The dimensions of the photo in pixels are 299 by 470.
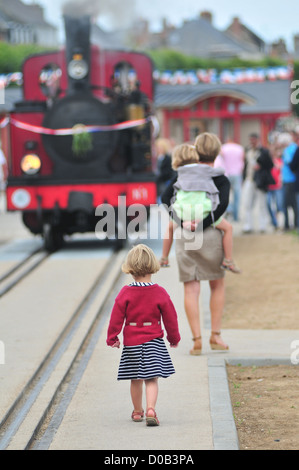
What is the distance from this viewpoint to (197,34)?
346 ft

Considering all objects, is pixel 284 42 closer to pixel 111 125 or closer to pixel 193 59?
pixel 193 59

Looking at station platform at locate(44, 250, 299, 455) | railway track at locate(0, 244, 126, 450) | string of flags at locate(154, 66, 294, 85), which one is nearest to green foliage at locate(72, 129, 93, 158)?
railway track at locate(0, 244, 126, 450)

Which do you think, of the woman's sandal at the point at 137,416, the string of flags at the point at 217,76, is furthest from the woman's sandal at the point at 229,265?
the string of flags at the point at 217,76

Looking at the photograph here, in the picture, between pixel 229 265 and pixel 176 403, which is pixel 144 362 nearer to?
pixel 176 403

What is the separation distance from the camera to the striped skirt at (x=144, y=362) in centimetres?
567

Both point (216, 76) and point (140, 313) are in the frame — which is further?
point (216, 76)

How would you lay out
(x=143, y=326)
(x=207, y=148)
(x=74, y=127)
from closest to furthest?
(x=143, y=326)
(x=207, y=148)
(x=74, y=127)

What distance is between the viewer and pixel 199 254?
7449mm

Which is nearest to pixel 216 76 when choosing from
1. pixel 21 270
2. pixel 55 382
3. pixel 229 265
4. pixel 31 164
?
pixel 31 164

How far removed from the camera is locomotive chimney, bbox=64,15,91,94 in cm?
1425

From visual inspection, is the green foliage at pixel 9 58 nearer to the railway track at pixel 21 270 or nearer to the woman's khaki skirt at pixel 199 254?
the railway track at pixel 21 270

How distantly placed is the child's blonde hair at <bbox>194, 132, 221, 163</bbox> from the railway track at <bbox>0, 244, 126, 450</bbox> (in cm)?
175

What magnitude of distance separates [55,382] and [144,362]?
1313 millimetres

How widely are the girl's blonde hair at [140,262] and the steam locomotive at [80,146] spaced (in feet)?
27.6
